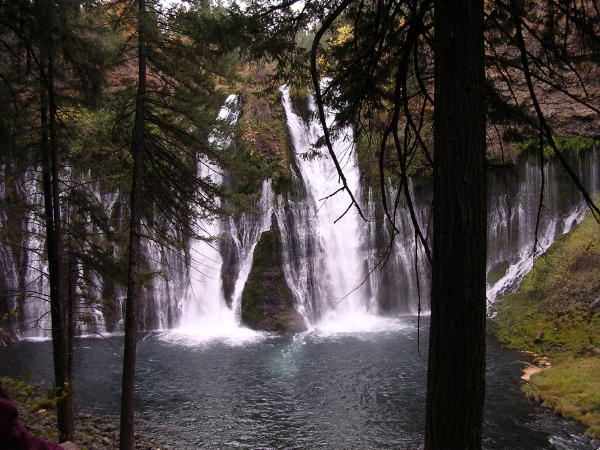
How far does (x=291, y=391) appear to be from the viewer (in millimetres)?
11570

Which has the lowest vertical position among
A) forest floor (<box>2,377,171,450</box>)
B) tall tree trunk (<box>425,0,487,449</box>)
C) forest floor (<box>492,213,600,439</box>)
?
forest floor (<box>2,377,171,450</box>)

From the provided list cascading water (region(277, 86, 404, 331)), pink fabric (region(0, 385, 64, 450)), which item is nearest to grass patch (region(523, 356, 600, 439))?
cascading water (region(277, 86, 404, 331))

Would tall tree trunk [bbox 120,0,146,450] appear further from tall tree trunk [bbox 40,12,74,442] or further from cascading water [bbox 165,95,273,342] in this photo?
cascading water [bbox 165,95,273,342]

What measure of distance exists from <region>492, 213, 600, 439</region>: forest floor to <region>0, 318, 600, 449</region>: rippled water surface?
1.76ft

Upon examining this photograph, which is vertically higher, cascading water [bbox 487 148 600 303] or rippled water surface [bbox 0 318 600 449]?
cascading water [bbox 487 148 600 303]

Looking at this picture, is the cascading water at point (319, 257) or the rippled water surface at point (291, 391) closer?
the rippled water surface at point (291, 391)

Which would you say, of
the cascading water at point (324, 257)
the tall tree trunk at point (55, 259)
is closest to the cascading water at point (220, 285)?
the cascading water at point (324, 257)

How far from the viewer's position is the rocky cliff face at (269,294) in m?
18.0

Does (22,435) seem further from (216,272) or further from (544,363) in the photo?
(216,272)

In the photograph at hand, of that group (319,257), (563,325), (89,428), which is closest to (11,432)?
(89,428)

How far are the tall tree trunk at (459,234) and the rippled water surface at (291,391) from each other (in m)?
6.74

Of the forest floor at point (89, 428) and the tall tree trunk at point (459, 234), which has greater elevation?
the tall tree trunk at point (459, 234)

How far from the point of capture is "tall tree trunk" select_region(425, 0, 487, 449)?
2.60 m

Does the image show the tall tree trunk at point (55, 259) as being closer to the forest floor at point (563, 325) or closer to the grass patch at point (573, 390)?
the forest floor at point (563, 325)
